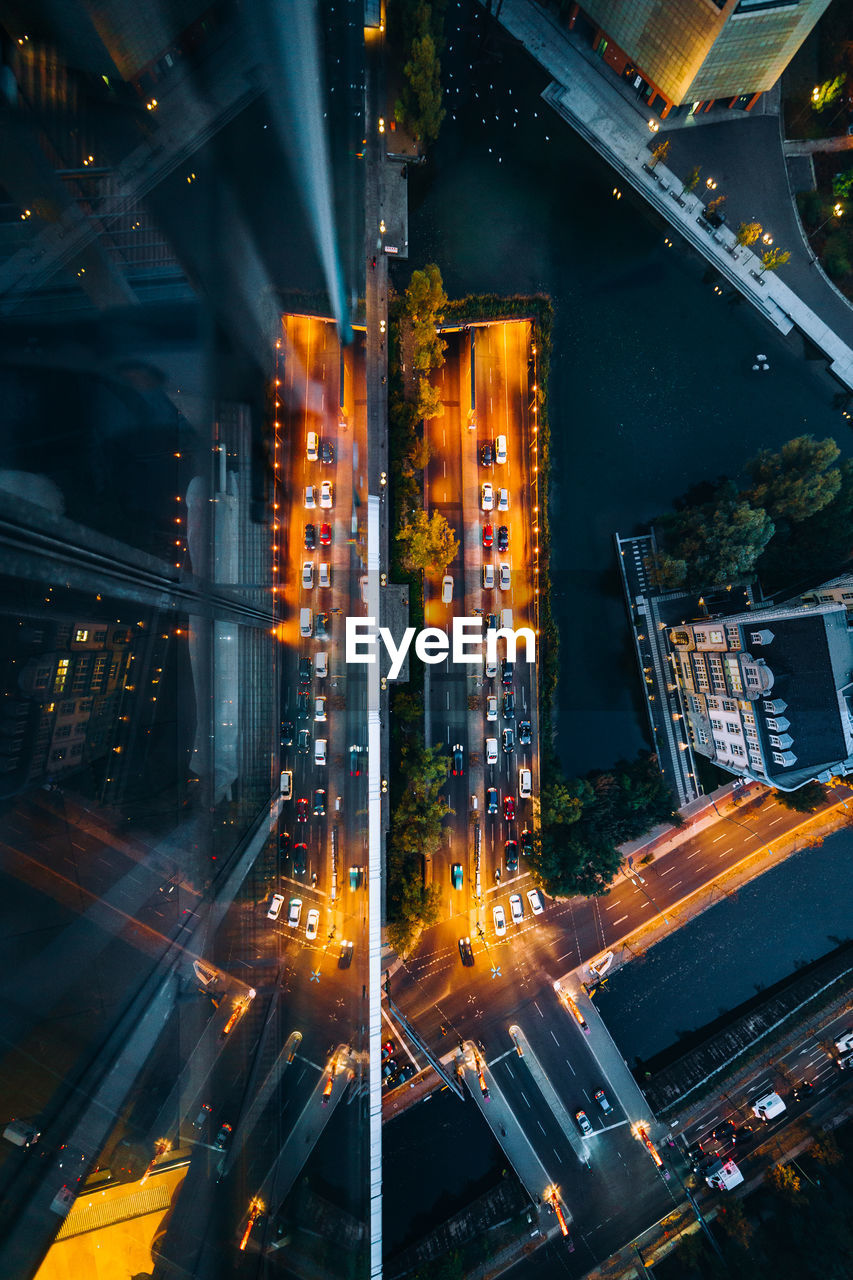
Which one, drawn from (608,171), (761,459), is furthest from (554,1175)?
(608,171)

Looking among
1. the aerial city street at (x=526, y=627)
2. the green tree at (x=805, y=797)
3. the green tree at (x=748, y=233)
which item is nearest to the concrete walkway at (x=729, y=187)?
the aerial city street at (x=526, y=627)

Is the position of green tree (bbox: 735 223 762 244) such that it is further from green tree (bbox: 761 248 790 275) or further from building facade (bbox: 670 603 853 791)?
building facade (bbox: 670 603 853 791)

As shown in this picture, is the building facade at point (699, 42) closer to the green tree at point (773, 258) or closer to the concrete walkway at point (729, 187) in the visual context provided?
the concrete walkway at point (729, 187)

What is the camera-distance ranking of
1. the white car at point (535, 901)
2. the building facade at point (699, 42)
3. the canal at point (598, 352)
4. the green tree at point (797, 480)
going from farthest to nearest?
the canal at point (598, 352), the white car at point (535, 901), the green tree at point (797, 480), the building facade at point (699, 42)

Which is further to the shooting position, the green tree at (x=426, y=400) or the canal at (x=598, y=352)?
the canal at (x=598, y=352)

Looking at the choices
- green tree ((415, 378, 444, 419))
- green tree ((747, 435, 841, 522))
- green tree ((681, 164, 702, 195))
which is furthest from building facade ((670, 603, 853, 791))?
green tree ((681, 164, 702, 195))
